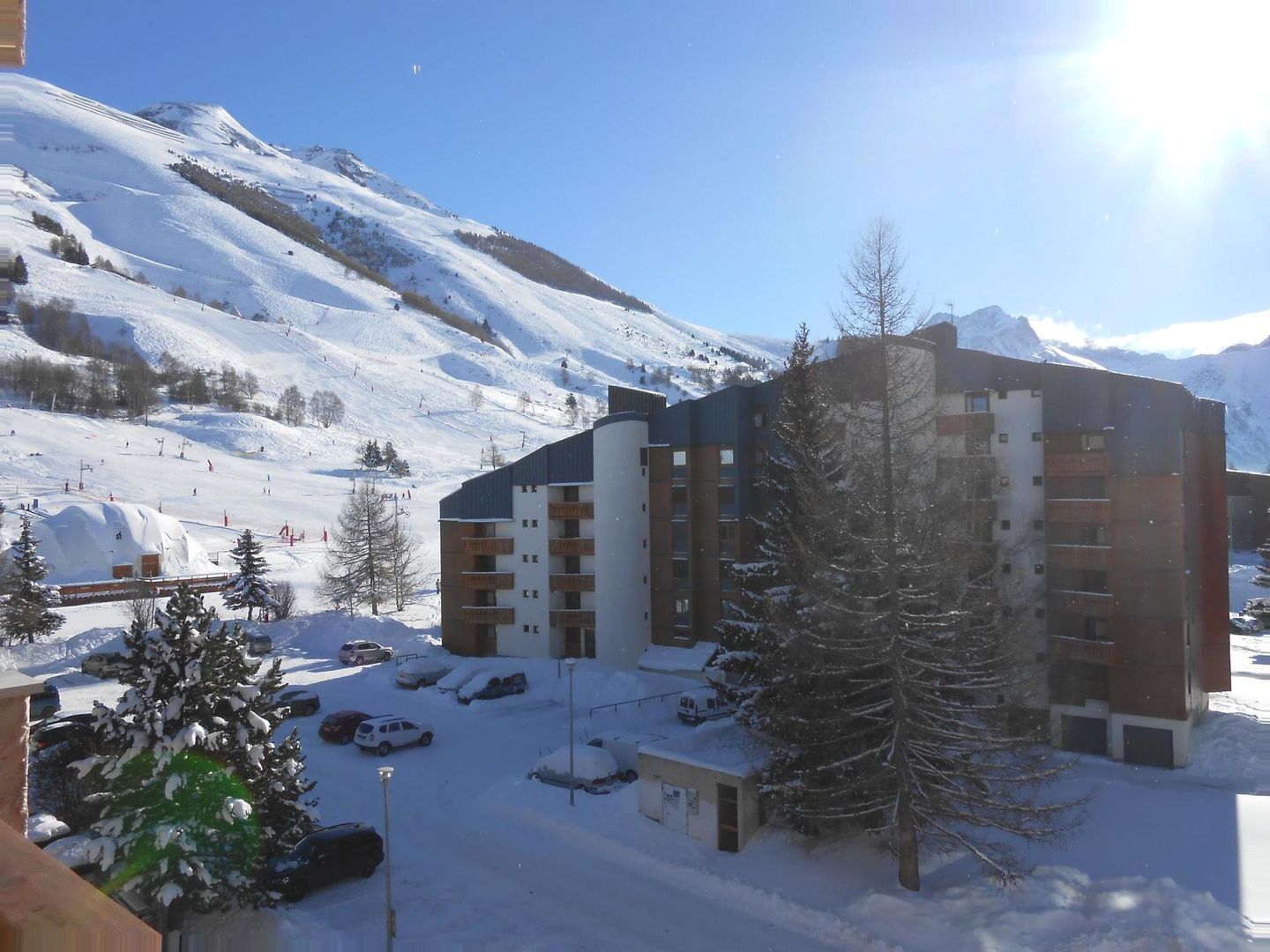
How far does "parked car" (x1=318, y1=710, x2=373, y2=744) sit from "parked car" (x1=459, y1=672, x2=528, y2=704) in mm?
5137

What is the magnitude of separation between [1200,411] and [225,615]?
160ft

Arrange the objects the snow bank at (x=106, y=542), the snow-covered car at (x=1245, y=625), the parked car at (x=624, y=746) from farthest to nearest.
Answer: the snow bank at (x=106, y=542)
the snow-covered car at (x=1245, y=625)
the parked car at (x=624, y=746)

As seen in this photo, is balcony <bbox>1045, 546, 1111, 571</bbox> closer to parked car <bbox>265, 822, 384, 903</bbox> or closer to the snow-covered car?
parked car <bbox>265, 822, 384, 903</bbox>

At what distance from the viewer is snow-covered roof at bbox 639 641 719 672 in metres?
33.9

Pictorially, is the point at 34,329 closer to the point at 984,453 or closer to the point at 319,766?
the point at 319,766

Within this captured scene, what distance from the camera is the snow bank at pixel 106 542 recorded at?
175 ft

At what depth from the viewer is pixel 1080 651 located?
26.2 meters

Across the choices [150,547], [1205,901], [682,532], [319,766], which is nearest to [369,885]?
[319,766]

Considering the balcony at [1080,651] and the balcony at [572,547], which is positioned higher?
the balcony at [572,547]

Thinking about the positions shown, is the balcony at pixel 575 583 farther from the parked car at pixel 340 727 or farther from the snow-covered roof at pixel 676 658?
the parked car at pixel 340 727

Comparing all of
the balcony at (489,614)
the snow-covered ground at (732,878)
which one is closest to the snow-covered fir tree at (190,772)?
the snow-covered ground at (732,878)

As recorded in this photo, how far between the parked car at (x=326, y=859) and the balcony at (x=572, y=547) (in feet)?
65.4

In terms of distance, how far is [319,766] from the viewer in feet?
80.9

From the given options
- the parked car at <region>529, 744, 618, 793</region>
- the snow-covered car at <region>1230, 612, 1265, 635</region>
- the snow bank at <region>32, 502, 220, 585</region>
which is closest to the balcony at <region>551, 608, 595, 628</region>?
the parked car at <region>529, 744, 618, 793</region>
